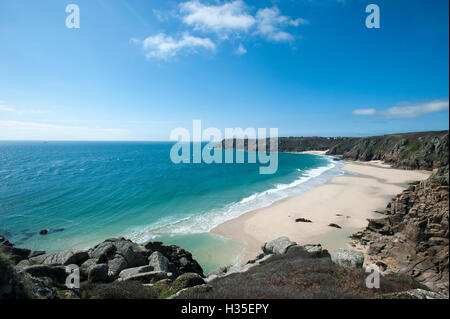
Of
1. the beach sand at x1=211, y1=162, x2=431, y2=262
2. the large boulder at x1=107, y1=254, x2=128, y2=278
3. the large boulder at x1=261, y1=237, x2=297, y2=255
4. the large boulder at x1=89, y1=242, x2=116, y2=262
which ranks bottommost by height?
the beach sand at x1=211, y1=162, x2=431, y2=262

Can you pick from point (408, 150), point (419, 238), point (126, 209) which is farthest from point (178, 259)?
point (408, 150)

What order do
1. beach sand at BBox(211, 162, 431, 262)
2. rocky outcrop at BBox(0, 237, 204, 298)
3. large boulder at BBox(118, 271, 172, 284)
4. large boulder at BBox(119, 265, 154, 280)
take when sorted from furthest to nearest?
1. beach sand at BBox(211, 162, 431, 262)
2. large boulder at BBox(119, 265, 154, 280)
3. large boulder at BBox(118, 271, 172, 284)
4. rocky outcrop at BBox(0, 237, 204, 298)

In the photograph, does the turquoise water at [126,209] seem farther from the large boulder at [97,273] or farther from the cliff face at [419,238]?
the cliff face at [419,238]

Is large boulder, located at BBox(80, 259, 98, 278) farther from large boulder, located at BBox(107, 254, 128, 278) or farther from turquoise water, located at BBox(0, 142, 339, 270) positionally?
turquoise water, located at BBox(0, 142, 339, 270)

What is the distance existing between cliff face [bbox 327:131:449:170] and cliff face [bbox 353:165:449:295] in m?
67.2

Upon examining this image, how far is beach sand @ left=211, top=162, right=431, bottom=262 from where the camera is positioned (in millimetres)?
23750

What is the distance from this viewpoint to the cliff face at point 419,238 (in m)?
14.8

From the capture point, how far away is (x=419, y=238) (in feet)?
56.1

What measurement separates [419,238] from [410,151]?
9627 cm

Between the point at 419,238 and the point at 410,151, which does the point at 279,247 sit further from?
the point at 410,151

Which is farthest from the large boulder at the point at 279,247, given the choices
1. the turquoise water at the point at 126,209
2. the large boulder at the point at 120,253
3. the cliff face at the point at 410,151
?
the cliff face at the point at 410,151

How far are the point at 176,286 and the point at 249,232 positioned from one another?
1716 cm

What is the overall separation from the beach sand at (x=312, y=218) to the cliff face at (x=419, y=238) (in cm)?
364

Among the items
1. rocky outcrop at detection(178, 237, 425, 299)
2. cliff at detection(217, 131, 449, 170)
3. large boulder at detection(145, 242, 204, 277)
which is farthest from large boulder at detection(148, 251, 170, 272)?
cliff at detection(217, 131, 449, 170)
